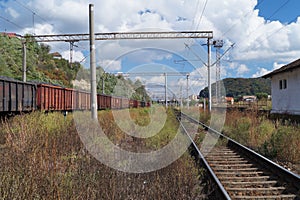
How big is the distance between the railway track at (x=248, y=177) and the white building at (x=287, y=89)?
12647 millimetres

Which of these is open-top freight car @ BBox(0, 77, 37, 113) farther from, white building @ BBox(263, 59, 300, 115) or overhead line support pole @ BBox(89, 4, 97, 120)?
white building @ BBox(263, 59, 300, 115)

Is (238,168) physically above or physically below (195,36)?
below

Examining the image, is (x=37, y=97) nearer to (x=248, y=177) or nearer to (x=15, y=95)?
(x=15, y=95)

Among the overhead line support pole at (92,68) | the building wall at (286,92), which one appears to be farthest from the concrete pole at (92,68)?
the building wall at (286,92)

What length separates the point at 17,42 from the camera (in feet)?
169

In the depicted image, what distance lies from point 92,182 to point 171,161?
260 centimetres

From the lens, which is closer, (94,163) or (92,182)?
(92,182)

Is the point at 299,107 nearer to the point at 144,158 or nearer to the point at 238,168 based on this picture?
the point at 238,168

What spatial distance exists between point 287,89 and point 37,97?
17.1 metres

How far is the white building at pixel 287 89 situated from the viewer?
20016 mm

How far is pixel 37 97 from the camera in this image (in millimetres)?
18328

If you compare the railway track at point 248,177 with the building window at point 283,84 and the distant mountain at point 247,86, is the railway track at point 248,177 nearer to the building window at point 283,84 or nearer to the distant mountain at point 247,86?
the building window at point 283,84

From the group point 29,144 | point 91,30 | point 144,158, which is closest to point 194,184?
point 144,158

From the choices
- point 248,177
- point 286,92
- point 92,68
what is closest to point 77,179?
point 248,177
